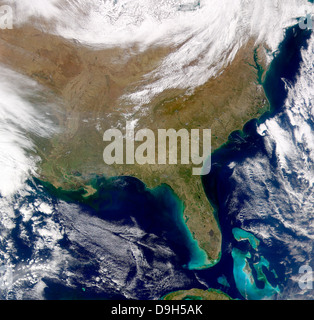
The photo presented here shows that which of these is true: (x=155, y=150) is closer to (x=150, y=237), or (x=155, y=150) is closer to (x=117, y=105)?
(x=117, y=105)

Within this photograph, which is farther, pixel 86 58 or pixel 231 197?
pixel 231 197

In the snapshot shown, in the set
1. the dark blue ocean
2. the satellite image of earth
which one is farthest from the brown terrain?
the dark blue ocean

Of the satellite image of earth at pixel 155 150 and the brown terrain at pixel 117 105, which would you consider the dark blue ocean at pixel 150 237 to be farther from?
the brown terrain at pixel 117 105

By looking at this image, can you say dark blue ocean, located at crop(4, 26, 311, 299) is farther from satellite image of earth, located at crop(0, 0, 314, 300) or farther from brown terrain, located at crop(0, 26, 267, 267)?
brown terrain, located at crop(0, 26, 267, 267)

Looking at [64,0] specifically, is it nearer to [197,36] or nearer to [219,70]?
[197,36]

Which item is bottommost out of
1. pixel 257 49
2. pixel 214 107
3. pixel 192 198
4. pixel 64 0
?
pixel 192 198

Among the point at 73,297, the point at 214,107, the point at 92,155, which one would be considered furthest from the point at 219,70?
the point at 73,297
